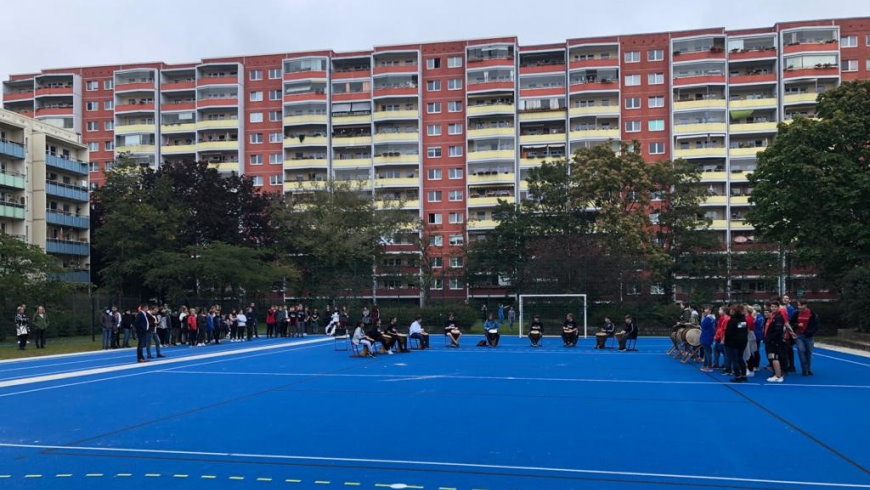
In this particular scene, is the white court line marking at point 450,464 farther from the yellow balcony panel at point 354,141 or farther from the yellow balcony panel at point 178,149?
the yellow balcony panel at point 178,149

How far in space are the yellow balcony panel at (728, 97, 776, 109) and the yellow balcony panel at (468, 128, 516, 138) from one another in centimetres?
2178

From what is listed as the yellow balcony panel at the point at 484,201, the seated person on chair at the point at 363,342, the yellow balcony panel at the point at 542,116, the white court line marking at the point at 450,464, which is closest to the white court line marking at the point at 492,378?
the seated person on chair at the point at 363,342

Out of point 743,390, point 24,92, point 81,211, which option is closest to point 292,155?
point 81,211

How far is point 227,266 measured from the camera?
40.4m

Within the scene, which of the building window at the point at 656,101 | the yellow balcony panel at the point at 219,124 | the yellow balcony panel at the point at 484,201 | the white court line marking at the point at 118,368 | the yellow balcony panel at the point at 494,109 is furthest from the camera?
the yellow balcony panel at the point at 219,124

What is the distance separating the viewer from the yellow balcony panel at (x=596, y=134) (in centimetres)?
7244

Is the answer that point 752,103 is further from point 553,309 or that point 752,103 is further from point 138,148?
point 138,148

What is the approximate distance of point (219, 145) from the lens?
80.8m

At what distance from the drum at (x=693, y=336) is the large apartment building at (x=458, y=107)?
144ft

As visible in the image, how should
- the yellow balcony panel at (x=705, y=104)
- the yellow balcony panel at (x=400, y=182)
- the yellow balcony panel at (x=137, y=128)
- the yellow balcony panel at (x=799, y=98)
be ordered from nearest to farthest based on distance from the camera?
the yellow balcony panel at (x=799, y=98) < the yellow balcony panel at (x=705, y=104) < the yellow balcony panel at (x=400, y=182) < the yellow balcony panel at (x=137, y=128)

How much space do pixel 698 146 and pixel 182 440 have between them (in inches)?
2777

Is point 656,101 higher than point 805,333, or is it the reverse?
point 656,101

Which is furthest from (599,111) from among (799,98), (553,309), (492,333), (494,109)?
(492,333)

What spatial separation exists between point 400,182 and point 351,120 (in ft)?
30.1
